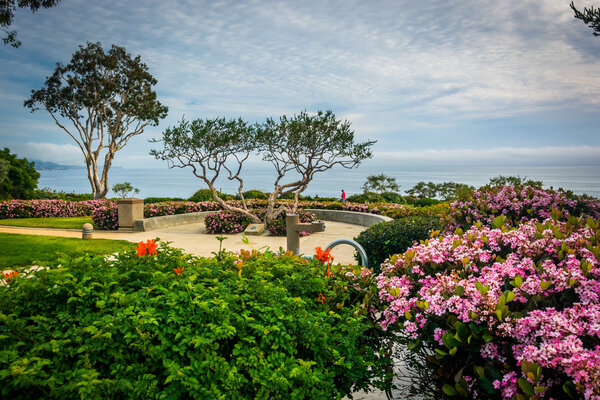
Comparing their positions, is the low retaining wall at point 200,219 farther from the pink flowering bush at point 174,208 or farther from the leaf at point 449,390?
the leaf at point 449,390

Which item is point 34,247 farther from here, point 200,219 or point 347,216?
point 347,216

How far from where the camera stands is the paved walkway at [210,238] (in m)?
10.0

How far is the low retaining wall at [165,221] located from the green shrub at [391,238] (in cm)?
947

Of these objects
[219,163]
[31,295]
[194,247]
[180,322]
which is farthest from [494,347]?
[219,163]

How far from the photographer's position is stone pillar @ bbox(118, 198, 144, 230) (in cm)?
1348

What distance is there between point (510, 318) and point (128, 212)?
1371 centimetres

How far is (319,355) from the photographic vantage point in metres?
2.21

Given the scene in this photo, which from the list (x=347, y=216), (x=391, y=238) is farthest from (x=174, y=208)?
(x=391, y=238)

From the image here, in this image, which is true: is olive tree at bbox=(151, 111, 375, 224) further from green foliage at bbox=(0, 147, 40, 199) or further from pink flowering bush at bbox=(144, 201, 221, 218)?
green foliage at bbox=(0, 147, 40, 199)

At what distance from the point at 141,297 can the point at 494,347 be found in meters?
1.98

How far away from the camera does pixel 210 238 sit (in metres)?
12.1

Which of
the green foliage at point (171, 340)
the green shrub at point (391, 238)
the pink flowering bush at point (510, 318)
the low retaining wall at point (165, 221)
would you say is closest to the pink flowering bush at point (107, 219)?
the low retaining wall at point (165, 221)

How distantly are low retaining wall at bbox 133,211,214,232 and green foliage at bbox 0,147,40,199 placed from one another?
1462cm

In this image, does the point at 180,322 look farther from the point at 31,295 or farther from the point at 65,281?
the point at 31,295
